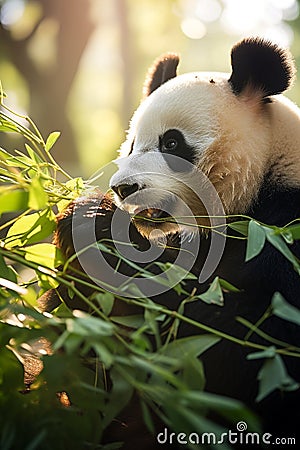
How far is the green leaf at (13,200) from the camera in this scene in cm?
106

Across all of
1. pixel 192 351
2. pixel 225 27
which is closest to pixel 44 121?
pixel 225 27

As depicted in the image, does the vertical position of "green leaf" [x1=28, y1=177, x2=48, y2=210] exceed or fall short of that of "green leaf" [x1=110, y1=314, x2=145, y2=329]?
it exceeds it

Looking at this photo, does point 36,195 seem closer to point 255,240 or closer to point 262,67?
point 255,240

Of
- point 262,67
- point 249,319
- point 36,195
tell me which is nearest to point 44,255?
point 36,195

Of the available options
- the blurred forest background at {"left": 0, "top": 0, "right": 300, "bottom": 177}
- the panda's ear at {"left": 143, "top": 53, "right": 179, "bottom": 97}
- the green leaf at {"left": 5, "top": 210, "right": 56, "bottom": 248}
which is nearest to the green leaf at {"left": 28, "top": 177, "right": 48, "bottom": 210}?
the green leaf at {"left": 5, "top": 210, "right": 56, "bottom": 248}

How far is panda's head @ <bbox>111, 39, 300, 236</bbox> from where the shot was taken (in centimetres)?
186

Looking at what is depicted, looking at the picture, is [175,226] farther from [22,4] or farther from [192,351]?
[22,4]

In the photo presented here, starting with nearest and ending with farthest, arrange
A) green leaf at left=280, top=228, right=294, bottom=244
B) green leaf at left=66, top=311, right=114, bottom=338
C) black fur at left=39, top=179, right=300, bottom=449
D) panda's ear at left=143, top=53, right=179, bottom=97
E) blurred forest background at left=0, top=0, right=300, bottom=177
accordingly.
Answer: green leaf at left=66, top=311, right=114, bottom=338 → green leaf at left=280, top=228, right=294, bottom=244 → black fur at left=39, top=179, right=300, bottom=449 → panda's ear at left=143, top=53, right=179, bottom=97 → blurred forest background at left=0, top=0, right=300, bottom=177

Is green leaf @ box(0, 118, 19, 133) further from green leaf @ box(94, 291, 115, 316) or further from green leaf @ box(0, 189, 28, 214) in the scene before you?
green leaf @ box(94, 291, 115, 316)

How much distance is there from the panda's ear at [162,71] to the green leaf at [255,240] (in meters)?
1.14

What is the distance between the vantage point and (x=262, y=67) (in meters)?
1.94

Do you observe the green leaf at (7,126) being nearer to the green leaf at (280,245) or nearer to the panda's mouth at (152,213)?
the panda's mouth at (152,213)

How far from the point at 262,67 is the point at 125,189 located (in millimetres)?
581

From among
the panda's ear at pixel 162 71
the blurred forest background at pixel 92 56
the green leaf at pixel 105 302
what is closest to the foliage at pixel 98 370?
the green leaf at pixel 105 302
